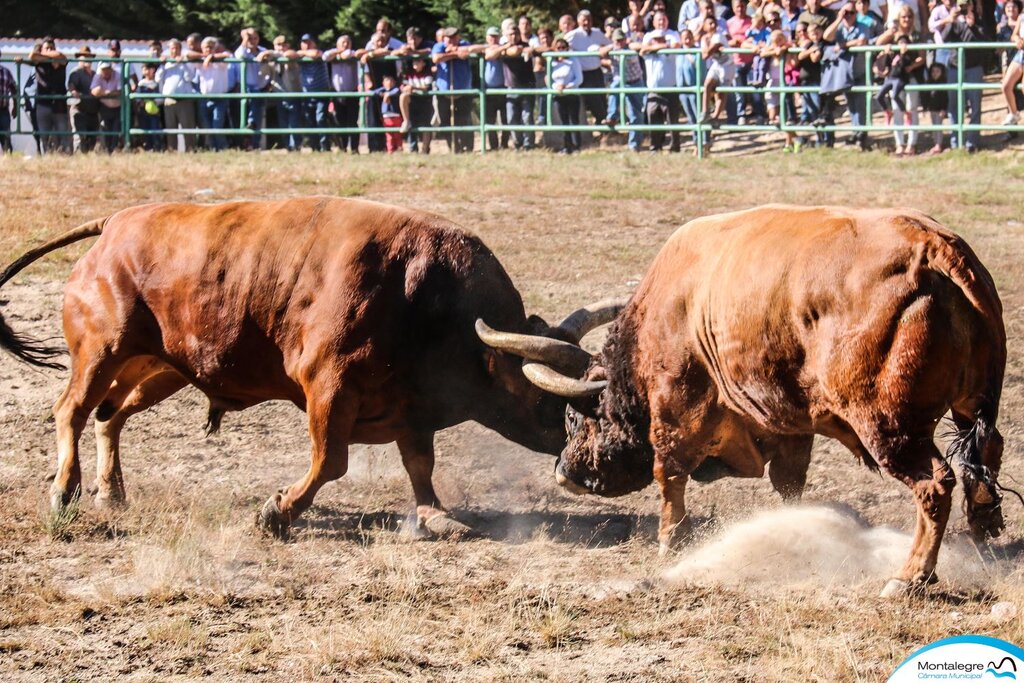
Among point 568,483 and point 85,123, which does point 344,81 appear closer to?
point 85,123

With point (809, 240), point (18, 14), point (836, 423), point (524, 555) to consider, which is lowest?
point (524, 555)

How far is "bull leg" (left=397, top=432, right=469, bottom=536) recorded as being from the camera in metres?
7.15

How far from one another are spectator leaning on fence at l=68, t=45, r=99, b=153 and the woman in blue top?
6.77 meters

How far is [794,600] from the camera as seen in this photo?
5691 millimetres

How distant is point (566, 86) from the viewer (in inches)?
750

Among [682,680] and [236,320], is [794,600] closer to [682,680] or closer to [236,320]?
[682,680]

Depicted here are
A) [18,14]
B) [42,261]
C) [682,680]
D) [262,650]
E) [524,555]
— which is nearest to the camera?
[682,680]

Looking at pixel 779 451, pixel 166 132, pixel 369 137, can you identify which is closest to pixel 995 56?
pixel 369 137

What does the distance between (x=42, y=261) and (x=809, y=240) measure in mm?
8476

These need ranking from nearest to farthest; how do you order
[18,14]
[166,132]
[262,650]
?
[262,650] → [166,132] → [18,14]

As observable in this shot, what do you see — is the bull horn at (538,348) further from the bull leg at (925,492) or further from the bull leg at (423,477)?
the bull leg at (925,492)

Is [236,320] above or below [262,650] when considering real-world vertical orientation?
above

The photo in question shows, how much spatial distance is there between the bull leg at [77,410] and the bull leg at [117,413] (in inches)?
10.4

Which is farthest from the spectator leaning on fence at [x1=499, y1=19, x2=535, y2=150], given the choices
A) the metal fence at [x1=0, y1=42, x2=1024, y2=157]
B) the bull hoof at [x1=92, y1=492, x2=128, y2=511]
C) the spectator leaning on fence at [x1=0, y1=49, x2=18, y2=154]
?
the bull hoof at [x1=92, y1=492, x2=128, y2=511]
